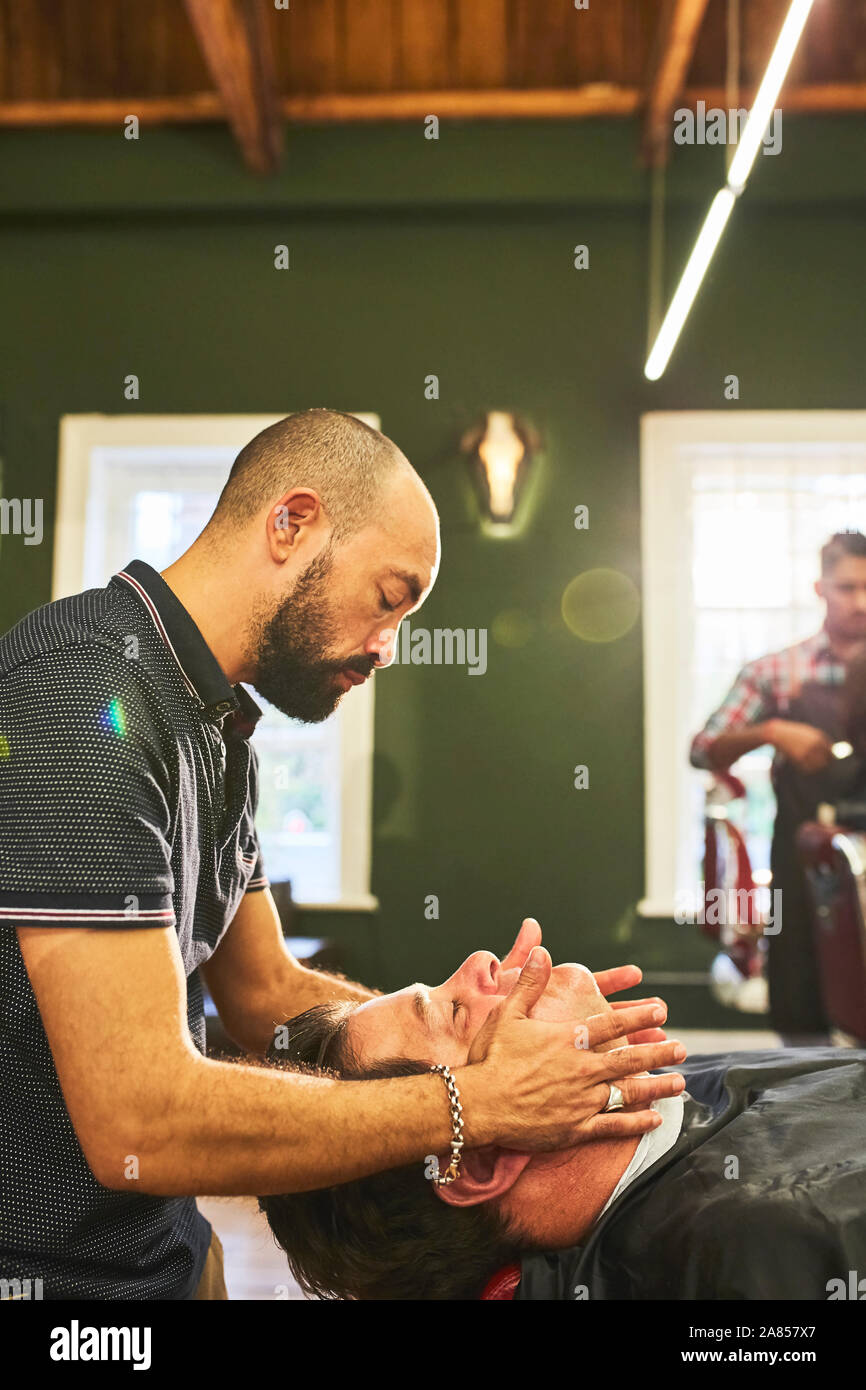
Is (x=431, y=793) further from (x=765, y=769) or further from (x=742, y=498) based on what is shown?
(x=742, y=498)

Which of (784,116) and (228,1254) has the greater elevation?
(784,116)

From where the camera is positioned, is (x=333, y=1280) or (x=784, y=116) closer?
(x=333, y=1280)

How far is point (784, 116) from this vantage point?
5090mm

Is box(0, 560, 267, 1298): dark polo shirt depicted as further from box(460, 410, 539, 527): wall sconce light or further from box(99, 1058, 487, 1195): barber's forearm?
box(460, 410, 539, 527): wall sconce light

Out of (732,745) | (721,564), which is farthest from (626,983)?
(721,564)

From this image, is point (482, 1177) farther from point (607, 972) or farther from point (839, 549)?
point (839, 549)

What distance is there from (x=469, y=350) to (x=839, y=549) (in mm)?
2149

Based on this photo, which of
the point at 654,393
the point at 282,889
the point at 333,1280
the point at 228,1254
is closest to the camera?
the point at 333,1280

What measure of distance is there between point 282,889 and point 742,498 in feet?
9.52

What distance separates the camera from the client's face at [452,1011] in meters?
1.56

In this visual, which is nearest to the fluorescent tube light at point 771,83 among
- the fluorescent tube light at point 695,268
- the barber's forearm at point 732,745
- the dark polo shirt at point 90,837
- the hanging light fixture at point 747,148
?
the hanging light fixture at point 747,148

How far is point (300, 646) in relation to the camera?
A: 1702 mm

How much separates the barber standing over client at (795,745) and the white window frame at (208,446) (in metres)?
1.62

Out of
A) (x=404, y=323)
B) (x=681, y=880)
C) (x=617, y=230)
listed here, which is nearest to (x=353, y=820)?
(x=681, y=880)
